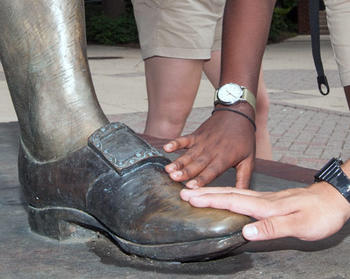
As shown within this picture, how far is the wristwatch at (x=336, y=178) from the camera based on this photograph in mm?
1359

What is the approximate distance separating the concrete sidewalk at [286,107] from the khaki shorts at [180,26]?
1.84 meters

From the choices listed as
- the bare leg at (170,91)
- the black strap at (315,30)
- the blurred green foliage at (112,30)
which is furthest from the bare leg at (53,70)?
the blurred green foliage at (112,30)

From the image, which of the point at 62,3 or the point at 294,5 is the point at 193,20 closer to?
the point at 62,3

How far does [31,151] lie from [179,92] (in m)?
1.27

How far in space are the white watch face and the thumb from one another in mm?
487

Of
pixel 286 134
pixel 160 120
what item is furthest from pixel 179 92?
pixel 286 134

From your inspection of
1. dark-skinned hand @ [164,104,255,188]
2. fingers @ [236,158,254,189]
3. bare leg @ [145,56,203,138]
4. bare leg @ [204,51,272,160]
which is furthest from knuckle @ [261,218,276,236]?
bare leg @ [204,51,272,160]

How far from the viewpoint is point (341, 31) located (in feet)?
6.32

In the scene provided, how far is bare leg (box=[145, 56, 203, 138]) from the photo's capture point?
8.85ft

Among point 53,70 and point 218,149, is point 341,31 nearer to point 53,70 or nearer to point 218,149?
point 218,149

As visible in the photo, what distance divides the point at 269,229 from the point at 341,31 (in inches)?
34.6

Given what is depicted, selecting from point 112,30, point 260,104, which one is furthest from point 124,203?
point 112,30

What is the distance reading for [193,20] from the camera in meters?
2.70

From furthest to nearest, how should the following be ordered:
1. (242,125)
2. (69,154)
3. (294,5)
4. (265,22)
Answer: (294,5), (265,22), (242,125), (69,154)
